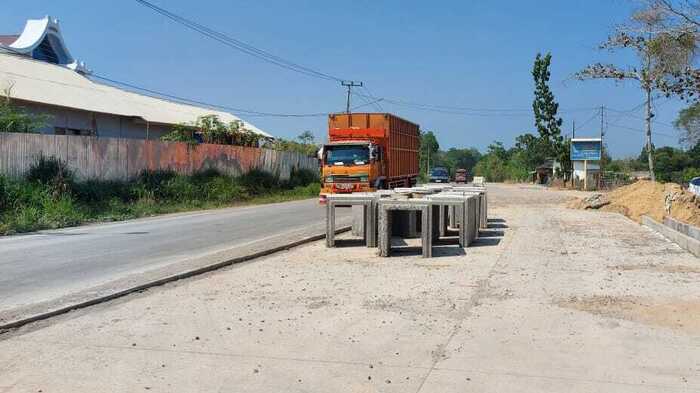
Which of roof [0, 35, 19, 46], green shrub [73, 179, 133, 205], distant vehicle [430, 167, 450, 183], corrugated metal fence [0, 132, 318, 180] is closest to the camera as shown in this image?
corrugated metal fence [0, 132, 318, 180]

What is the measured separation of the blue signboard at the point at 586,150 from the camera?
172 feet

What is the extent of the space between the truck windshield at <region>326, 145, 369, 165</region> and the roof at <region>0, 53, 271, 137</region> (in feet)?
41.4

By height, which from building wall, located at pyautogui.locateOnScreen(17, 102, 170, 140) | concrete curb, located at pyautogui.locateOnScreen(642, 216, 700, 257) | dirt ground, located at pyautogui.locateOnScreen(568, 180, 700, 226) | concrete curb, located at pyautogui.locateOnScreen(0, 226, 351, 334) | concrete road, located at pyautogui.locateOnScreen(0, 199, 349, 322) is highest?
building wall, located at pyautogui.locateOnScreen(17, 102, 170, 140)

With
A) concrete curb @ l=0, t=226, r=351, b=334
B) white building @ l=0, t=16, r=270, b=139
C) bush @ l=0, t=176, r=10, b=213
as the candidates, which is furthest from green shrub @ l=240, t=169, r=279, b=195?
concrete curb @ l=0, t=226, r=351, b=334

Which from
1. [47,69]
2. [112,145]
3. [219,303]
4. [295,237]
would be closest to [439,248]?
[295,237]

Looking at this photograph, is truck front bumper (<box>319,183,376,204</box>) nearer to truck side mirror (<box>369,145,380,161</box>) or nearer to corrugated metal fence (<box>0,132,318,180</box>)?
truck side mirror (<box>369,145,380,161</box>)

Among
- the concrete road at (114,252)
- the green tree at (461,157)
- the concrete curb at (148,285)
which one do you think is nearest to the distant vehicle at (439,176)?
the concrete road at (114,252)

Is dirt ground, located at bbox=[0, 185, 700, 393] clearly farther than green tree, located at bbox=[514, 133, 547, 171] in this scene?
No

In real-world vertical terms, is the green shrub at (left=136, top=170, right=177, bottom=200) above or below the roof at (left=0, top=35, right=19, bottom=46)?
below

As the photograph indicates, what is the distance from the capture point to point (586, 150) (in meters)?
52.8

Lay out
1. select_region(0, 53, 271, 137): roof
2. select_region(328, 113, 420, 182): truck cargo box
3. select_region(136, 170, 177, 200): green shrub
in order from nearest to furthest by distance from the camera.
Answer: select_region(136, 170, 177, 200): green shrub < select_region(328, 113, 420, 182): truck cargo box < select_region(0, 53, 271, 137): roof

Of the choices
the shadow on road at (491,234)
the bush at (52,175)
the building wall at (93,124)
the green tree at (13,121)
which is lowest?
the shadow on road at (491,234)

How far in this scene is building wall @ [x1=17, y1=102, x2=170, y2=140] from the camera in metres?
30.1

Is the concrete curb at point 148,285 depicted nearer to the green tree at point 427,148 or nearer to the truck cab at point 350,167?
the truck cab at point 350,167
